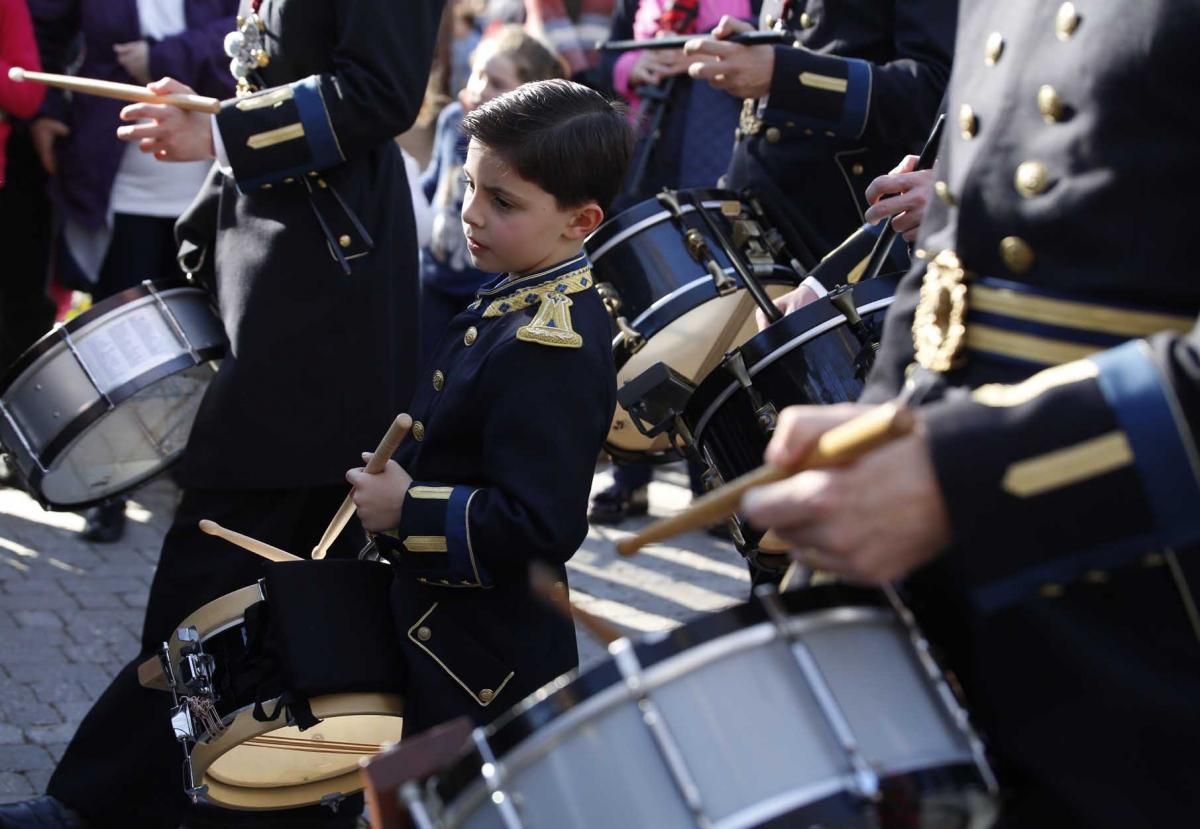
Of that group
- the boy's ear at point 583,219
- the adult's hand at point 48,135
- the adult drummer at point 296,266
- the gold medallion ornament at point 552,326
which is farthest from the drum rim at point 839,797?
the adult's hand at point 48,135

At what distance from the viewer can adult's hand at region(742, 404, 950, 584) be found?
1.42m

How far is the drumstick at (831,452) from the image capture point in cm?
140

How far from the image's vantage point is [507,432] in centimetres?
245

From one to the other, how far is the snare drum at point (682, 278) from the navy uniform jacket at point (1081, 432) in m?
1.89

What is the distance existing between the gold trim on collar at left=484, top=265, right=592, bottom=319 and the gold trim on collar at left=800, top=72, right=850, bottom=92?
3.78ft

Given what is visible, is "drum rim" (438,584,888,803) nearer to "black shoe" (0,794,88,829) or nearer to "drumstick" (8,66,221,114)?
"black shoe" (0,794,88,829)

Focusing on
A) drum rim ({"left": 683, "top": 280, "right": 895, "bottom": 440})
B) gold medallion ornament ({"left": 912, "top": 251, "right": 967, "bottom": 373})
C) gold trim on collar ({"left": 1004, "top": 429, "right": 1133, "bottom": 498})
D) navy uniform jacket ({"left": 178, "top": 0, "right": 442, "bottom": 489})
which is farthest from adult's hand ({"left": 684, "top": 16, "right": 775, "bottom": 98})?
gold trim on collar ({"left": 1004, "top": 429, "right": 1133, "bottom": 498})

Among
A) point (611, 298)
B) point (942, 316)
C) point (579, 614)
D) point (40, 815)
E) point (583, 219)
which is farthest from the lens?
point (611, 298)

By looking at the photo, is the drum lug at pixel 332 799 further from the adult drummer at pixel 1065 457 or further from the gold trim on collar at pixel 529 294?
the adult drummer at pixel 1065 457

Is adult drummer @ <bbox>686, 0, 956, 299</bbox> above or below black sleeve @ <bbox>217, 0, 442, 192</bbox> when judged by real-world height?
below

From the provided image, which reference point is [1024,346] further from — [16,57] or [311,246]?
[16,57]

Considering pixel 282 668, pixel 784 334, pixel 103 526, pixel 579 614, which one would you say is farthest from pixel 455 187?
pixel 579 614

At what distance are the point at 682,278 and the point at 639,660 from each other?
2.16 metres

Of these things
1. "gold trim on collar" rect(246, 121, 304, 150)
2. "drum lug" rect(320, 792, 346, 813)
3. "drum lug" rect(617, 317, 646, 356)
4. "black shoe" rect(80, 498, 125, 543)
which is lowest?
"black shoe" rect(80, 498, 125, 543)
